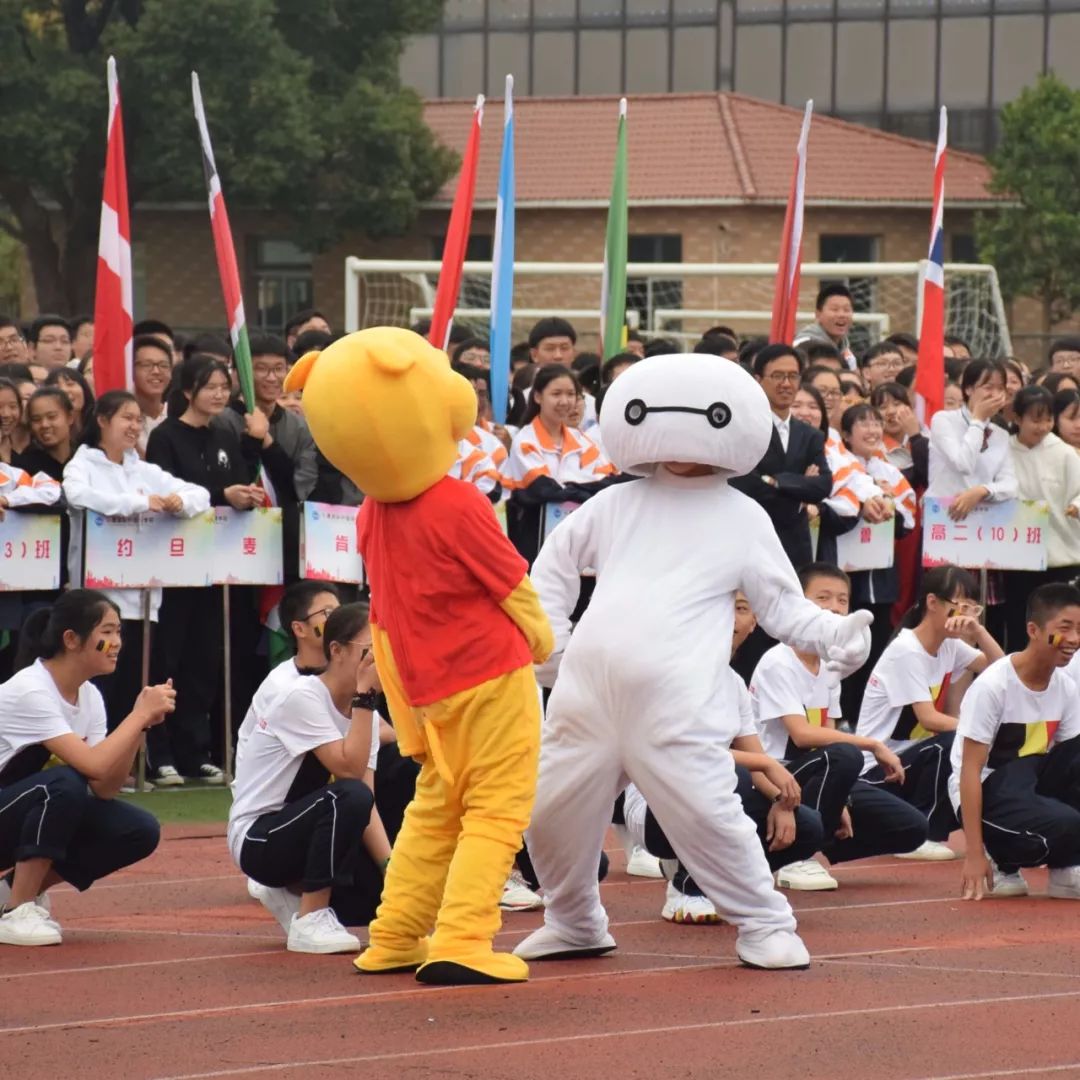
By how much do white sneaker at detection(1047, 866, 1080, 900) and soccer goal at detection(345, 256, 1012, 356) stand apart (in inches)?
383

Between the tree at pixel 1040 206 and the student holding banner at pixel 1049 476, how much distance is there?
22.9 m

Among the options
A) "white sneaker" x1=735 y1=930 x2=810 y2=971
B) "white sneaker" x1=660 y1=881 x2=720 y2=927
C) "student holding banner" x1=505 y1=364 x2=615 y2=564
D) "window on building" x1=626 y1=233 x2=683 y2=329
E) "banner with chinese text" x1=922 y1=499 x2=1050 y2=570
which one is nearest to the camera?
"white sneaker" x1=735 y1=930 x2=810 y2=971

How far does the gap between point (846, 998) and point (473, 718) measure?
1247 mm

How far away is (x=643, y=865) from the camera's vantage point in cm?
825

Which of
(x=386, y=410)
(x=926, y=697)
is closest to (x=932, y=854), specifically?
(x=926, y=697)

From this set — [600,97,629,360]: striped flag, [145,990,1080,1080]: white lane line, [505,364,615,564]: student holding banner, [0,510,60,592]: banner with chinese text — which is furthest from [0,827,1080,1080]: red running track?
[600,97,629,360]: striped flag

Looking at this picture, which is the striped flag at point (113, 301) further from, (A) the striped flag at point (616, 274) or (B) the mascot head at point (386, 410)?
(B) the mascot head at point (386, 410)

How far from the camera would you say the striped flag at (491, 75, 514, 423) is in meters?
11.6

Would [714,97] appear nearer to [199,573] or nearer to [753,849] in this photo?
[199,573]

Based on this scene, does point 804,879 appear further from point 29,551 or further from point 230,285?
point 230,285

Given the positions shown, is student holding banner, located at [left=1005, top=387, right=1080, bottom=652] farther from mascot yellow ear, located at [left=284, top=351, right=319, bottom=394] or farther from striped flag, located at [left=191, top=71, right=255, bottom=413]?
mascot yellow ear, located at [left=284, top=351, right=319, bottom=394]

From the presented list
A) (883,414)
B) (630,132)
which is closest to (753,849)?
(883,414)

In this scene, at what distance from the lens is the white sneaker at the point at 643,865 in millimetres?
8234

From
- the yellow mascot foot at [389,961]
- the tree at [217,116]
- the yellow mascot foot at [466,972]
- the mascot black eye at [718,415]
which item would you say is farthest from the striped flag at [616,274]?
the tree at [217,116]
